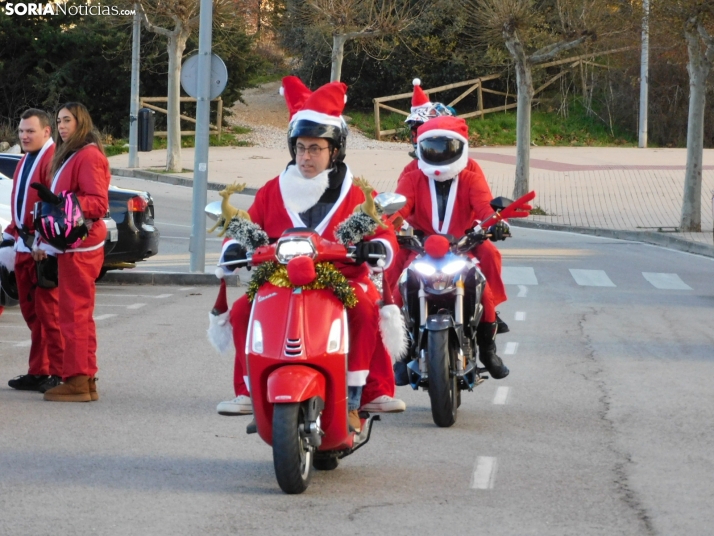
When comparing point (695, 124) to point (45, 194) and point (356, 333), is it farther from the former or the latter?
point (356, 333)

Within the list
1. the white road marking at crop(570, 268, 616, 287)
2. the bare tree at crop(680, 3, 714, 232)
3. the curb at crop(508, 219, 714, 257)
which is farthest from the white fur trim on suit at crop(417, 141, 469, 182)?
the bare tree at crop(680, 3, 714, 232)

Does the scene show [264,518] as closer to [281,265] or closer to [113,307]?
[281,265]

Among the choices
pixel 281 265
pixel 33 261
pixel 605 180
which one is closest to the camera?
pixel 281 265

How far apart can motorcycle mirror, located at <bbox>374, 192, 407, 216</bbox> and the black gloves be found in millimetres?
2797

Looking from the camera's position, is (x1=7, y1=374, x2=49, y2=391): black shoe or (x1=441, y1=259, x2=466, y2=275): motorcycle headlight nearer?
(x1=441, y1=259, x2=466, y2=275): motorcycle headlight

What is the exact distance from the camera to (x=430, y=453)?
684cm

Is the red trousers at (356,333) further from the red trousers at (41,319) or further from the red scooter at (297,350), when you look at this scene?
the red trousers at (41,319)

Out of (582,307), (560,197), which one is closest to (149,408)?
(582,307)

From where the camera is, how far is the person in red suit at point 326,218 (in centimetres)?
590

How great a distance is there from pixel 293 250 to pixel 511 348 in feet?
18.9

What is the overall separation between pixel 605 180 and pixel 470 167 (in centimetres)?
2623

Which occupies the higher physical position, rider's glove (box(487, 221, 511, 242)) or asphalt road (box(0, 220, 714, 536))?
rider's glove (box(487, 221, 511, 242))

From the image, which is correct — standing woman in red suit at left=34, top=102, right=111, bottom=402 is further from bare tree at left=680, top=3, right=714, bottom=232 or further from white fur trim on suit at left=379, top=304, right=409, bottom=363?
bare tree at left=680, top=3, right=714, bottom=232

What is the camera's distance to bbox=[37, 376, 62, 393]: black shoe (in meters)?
8.58
